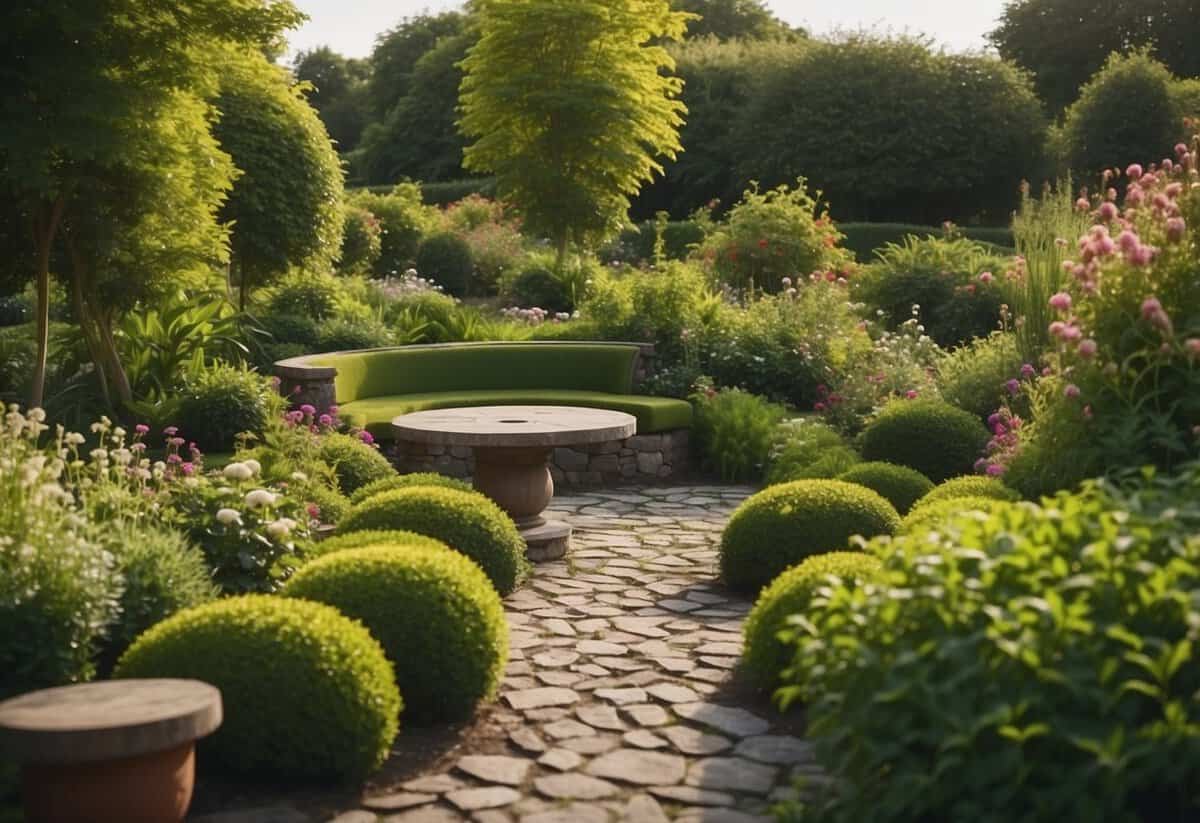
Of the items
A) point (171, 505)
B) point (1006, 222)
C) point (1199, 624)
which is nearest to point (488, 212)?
point (1006, 222)

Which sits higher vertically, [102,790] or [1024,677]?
[1024,677]

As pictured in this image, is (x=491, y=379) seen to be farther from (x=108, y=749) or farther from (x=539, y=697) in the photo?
(x=108, y=749)

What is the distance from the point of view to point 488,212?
90.0ft

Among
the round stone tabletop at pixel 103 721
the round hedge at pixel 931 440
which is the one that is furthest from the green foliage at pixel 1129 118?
the round stone tabletop at pixel 103 721

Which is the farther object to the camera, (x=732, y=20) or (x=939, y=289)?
(x=732, y=20)

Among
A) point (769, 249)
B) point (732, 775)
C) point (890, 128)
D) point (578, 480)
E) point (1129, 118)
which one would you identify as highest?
point (890, 128)

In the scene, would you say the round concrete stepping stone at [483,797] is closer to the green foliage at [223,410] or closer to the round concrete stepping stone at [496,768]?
the round concrete stepping stone at [496,768]

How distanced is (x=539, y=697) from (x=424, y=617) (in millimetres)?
759

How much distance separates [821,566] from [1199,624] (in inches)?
100

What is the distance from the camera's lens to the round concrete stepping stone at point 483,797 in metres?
4.50

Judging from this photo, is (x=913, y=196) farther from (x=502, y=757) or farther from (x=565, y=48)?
(x=502, y=757)

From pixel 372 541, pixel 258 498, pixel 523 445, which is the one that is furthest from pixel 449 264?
pixel 258 498

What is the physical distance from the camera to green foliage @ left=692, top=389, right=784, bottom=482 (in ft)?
37.3

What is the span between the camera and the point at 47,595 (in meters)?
4.59
